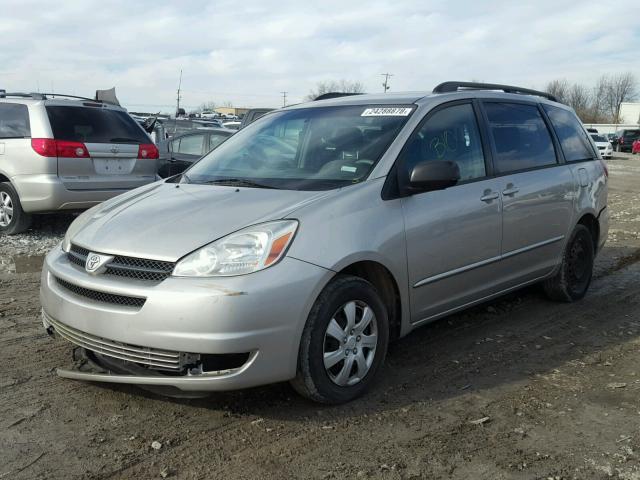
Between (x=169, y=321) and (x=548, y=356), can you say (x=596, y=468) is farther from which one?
(x=169, y=321)

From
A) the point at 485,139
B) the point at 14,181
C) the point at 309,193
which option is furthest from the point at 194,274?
the point at 14,181

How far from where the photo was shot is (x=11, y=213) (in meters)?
7.86

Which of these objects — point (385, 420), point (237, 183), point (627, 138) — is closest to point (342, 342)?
point (385, 420)

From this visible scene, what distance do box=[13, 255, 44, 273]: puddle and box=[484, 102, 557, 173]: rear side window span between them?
181 inches

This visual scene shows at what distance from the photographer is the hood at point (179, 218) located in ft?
10.7

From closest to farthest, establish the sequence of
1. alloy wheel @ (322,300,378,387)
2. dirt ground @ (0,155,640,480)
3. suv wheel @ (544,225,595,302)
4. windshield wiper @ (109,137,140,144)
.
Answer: dirt ground @ (0,155,640,480) < alloy wheel @ (322,300,378,387) < suv wheel @ (544,225,595,302) < windshield wiper @ (109,137,140,144)

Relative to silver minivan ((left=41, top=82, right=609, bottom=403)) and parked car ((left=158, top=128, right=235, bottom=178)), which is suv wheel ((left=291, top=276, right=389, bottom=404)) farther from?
parked car ((left=158, top=128, right=235, bottom=178))

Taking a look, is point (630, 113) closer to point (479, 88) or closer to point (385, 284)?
point (479, 88)

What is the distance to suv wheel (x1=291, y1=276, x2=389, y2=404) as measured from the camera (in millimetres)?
3297

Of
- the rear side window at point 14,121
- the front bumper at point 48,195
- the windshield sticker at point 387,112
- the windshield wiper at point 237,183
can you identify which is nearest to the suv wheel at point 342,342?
the windshield wiper at point 237,183

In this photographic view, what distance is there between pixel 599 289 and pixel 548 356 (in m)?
2.19

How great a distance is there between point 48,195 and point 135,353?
16.1 ft

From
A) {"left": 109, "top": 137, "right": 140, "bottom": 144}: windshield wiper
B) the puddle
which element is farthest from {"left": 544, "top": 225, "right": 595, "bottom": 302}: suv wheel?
{"left": 109, "top": 137, "right": 140, "bottom": 144}: windshield wiper

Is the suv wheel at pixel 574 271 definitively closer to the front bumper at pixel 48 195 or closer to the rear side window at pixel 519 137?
the rear side window at pixel 519 137
